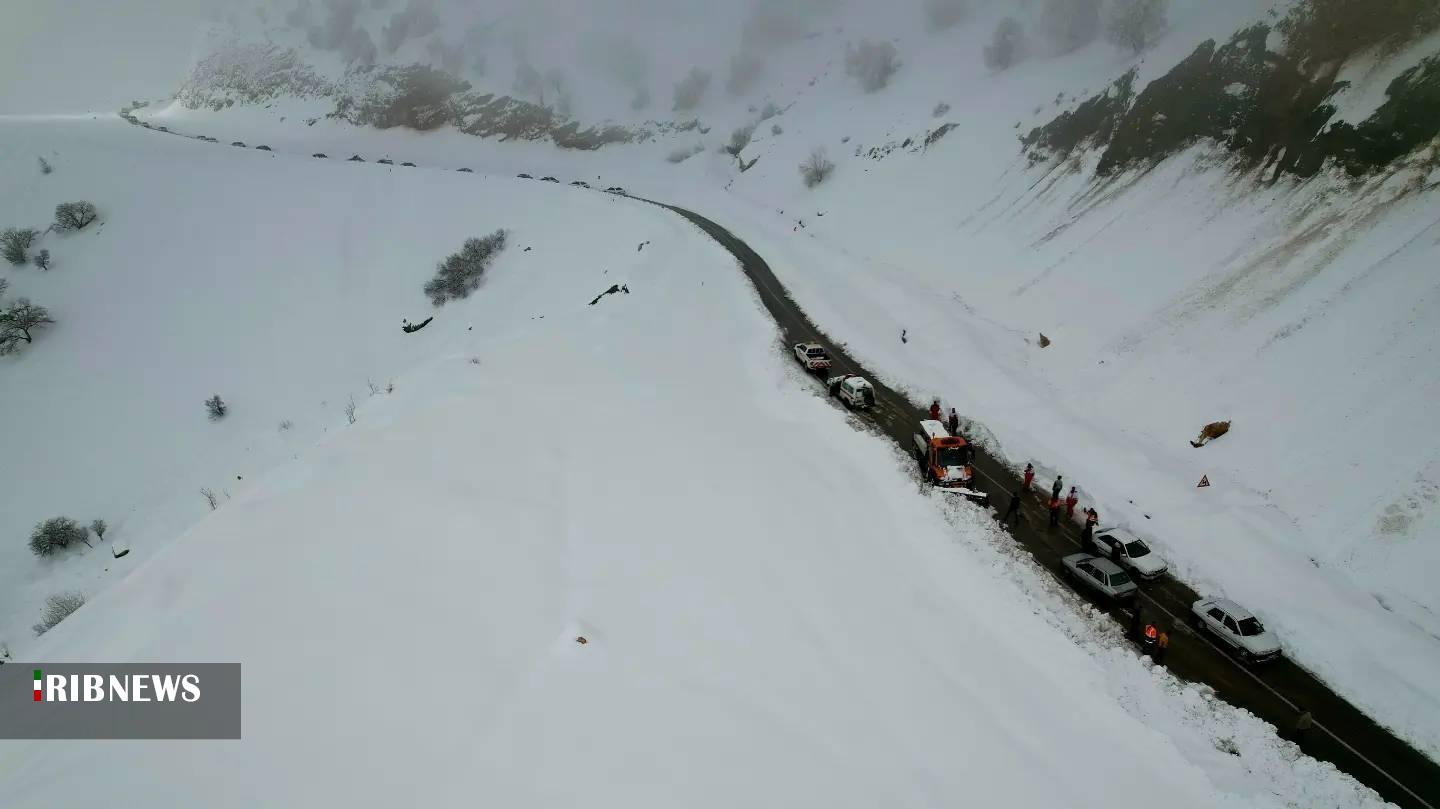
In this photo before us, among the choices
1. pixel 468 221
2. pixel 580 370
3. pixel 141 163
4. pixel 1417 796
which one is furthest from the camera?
pixel 141 163

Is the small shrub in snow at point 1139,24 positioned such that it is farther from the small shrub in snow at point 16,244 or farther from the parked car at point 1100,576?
the small shrub in snow at point 16,244

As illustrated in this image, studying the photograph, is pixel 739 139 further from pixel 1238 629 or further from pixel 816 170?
pixel 1238 629

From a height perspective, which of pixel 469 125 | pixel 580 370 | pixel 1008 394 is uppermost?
pixel 469 125

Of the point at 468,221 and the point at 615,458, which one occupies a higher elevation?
the point at 468,221

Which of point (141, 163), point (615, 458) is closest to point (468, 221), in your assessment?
point (141, 163)

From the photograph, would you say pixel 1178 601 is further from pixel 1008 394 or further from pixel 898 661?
pixel 1008 394

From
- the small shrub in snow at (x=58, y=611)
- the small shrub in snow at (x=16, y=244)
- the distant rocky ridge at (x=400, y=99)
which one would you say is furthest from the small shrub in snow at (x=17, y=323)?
the distant rocky ridge at (x=400, y=99)

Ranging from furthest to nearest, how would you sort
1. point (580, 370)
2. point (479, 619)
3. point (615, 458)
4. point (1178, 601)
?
1. point (580, 370)
2. point (615, 458)
3. point (1178, 601)
4. point (479, 619)
